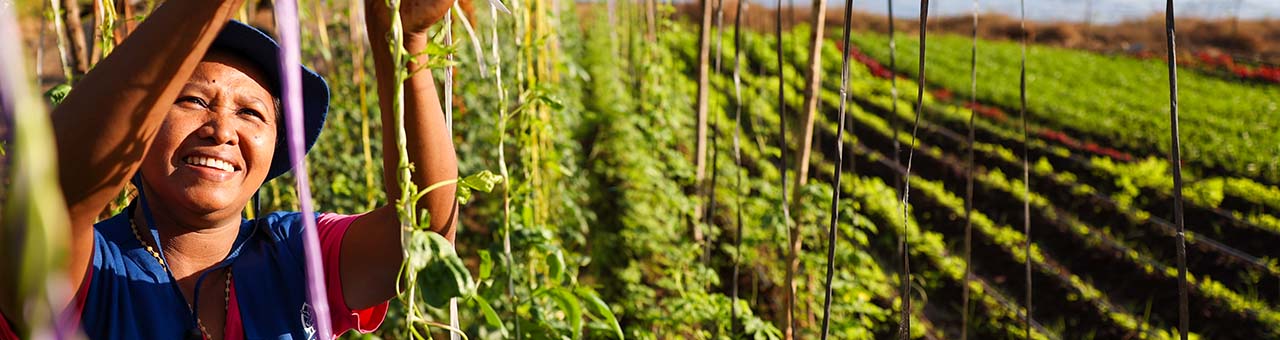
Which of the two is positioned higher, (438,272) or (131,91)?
(131,91)

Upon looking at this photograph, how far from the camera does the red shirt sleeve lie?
114cm

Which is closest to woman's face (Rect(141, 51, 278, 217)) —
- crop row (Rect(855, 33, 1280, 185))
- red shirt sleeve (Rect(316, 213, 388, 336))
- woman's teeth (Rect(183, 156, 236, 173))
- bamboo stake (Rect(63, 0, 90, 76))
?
woman's teeth (Rect(183, 156, 236, 173))

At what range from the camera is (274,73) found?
1.07m

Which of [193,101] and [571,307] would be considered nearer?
[193,101]

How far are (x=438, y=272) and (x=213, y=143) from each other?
0.35 metres

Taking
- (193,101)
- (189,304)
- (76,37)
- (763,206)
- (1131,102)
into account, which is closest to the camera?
(193,101)

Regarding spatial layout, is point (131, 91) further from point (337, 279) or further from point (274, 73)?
point (337, 279)

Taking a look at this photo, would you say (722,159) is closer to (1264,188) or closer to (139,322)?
(1264,188)

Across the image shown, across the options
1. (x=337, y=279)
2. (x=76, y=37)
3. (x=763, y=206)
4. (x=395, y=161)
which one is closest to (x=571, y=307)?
(x=337, y=279)

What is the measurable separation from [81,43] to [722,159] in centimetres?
397

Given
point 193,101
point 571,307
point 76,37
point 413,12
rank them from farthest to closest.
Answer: point 76,37 < point 571,307 < point 193,101 < point 413,12

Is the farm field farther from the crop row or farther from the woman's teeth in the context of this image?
the woman's teeth

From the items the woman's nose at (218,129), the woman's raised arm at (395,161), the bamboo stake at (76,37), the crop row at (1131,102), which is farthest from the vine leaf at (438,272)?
the crop row at (1131,102)

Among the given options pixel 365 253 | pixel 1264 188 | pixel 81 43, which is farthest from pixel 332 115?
pixel 1264 188
